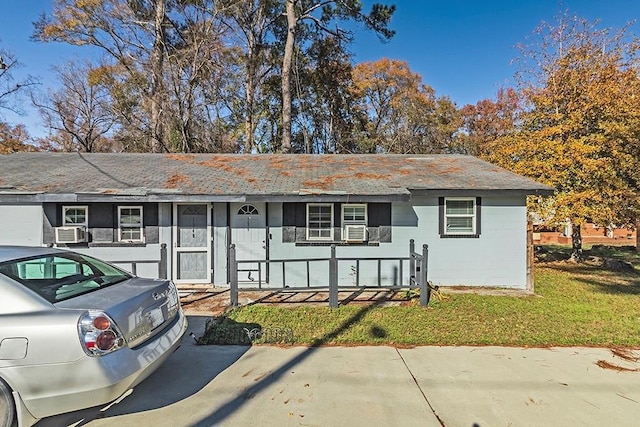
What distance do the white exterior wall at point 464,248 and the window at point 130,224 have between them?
12.6 ft

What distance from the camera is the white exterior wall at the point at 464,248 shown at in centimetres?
804

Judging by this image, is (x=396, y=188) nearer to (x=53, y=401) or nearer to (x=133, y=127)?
(x=53, y=401)

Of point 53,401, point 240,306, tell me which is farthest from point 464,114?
point 53,401

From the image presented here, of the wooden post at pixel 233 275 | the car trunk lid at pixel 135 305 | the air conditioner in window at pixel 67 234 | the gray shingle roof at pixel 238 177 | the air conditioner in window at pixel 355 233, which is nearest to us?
the car trunk lid at pixel 135 305

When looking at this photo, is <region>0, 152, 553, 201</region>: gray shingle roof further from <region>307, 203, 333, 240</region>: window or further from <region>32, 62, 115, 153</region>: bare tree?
<region>32, 62, 115, 153</region>: bare tree

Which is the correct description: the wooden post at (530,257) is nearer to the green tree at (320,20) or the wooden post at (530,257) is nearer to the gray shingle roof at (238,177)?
the gray shingle roof at (238,177)

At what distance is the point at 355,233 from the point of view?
783 cm

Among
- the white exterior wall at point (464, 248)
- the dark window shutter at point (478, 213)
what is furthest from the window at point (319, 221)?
the dark window shutter at point (478, 213)

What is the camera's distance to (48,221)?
25.0 ft

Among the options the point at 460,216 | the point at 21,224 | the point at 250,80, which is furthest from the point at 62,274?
the point at 250,80

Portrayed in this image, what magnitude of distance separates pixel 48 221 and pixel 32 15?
46.8 feet

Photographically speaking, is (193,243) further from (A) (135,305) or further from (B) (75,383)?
(B) (75,383)

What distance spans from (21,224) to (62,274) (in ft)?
17.6

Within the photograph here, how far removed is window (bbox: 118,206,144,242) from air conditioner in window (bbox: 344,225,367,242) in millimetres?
4648
